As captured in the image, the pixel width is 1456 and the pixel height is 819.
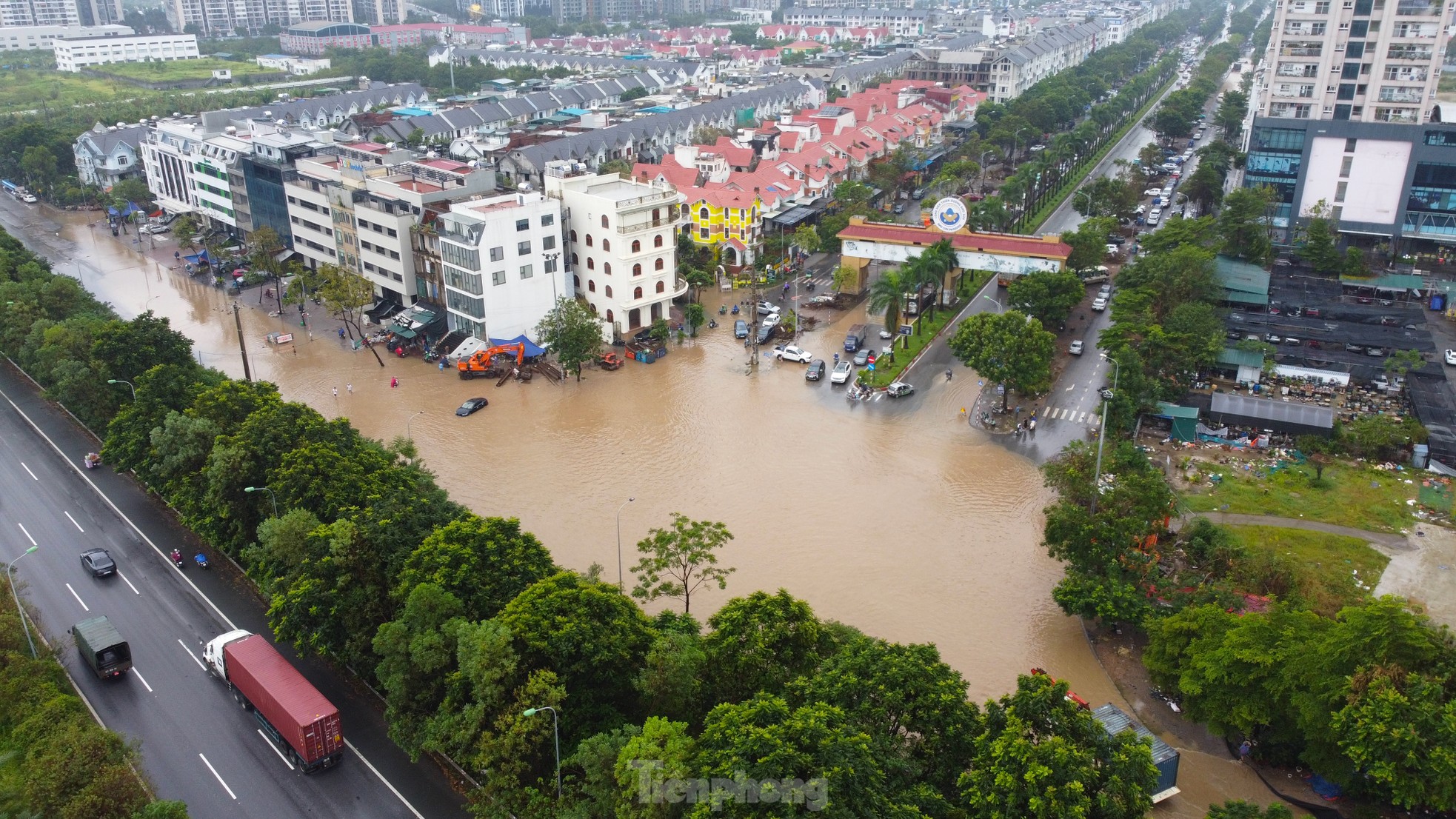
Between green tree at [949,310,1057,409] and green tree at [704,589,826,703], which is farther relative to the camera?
green tree at [949,310,1057,409]

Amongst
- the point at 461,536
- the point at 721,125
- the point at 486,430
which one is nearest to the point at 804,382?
the point at 486,430

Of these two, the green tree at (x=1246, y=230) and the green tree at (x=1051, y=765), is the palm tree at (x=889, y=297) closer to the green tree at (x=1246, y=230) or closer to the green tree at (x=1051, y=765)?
the green tree at (x=1246, y=230)

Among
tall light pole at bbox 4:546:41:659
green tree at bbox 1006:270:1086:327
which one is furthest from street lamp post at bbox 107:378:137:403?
green tree at bbox 1006:270:1086:327

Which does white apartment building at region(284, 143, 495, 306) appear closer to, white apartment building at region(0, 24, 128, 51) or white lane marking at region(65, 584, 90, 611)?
white lane marking at region(65, 584, 90, 611)

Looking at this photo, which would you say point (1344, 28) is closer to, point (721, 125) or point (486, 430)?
point (721, 125)

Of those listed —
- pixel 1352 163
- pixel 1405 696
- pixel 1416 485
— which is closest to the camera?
pixel 1405 696
